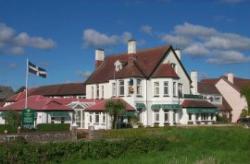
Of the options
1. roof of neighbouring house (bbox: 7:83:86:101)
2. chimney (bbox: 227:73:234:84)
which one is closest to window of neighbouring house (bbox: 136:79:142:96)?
roof of neighbouring house (bbox: 7:83:86:101)

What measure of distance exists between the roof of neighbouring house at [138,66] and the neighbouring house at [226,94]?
52.8 ft

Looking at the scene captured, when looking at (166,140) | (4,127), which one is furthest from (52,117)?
(166,140)

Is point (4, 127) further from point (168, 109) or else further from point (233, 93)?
point (233, 93)

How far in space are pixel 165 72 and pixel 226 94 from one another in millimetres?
27984

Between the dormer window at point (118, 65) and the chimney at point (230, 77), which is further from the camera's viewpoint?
the chimney at point (230, 77)

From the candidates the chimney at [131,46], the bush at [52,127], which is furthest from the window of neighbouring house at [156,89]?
the bush at [52,127]

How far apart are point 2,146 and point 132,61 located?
1359 inches

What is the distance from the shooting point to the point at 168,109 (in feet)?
180

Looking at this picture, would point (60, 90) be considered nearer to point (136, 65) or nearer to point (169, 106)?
point (136, 65)

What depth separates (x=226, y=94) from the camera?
79.7 metres

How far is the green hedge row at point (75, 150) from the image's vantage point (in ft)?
74.2

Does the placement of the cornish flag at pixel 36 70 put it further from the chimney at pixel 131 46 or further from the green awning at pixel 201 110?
the green awning at pixel 201 110

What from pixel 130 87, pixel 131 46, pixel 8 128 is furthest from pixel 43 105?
pixel 131 46

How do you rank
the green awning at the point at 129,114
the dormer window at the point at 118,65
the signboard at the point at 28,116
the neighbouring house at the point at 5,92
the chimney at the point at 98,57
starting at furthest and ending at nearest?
1. the neighbouring house at the point at 5,92
2. the chimney at the point at 98,57
3. the dormer window at the point at 118,65
4. the green awning at the point at 129,114
5. the signboard at the point at 28,116
